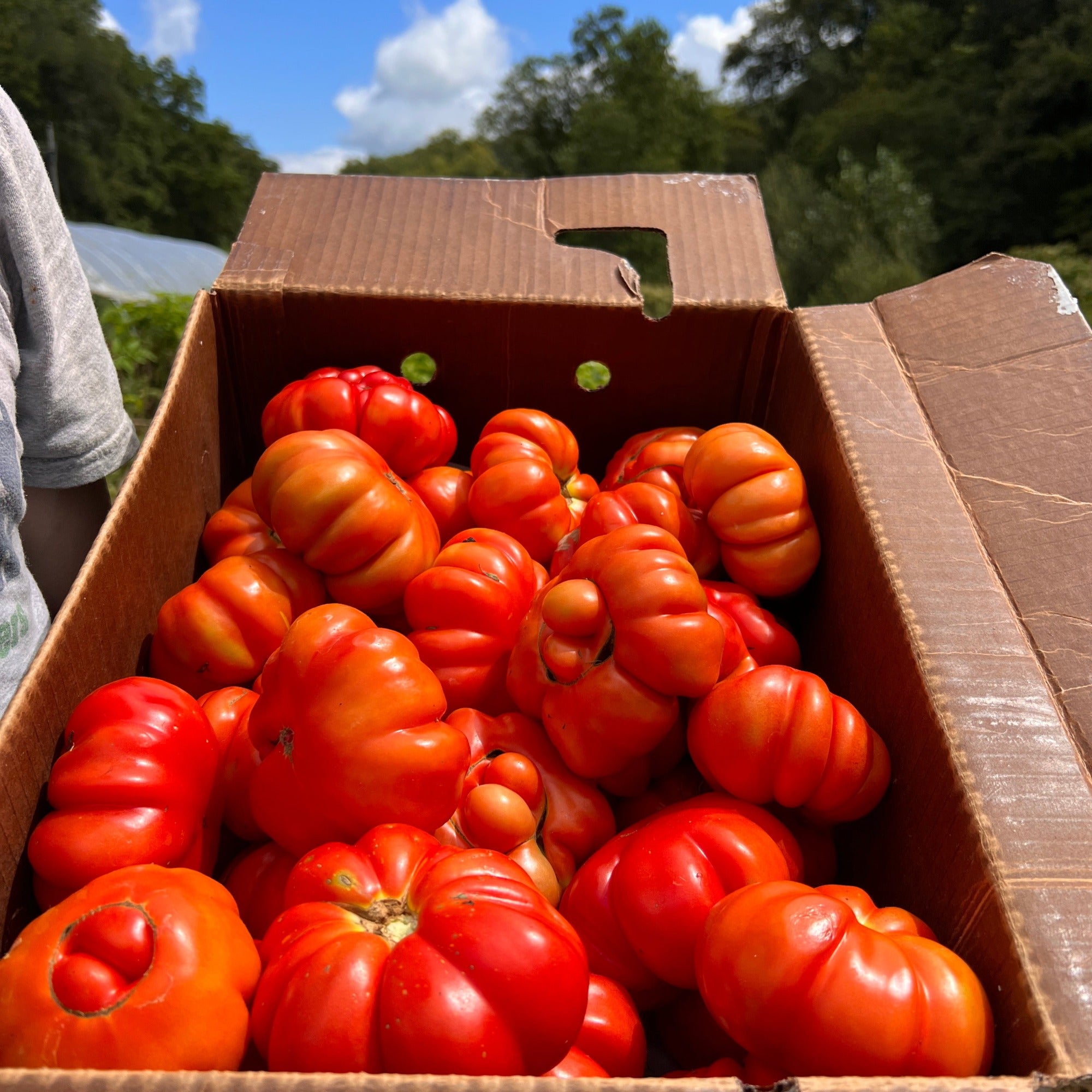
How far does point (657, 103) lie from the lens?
15.6 metres

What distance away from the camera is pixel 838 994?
2.90 feet

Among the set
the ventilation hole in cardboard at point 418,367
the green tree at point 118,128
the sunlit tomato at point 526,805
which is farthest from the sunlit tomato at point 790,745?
the green tree at point 118,128

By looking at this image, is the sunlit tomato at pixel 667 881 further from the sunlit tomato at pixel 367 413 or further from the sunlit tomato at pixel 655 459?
the sunlit tomato at pixel 367 413

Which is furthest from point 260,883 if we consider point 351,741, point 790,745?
point 790,745

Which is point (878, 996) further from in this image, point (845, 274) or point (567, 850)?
point (845, 274)

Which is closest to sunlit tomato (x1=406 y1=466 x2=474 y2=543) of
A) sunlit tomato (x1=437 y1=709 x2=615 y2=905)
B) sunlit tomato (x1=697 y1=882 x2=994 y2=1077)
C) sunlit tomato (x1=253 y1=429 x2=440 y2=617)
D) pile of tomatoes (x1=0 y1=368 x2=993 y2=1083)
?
pile of tomatoes (x1=0 y1=368 x2=993 y2=1083)

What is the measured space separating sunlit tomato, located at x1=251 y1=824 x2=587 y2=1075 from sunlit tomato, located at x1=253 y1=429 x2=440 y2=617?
61cm

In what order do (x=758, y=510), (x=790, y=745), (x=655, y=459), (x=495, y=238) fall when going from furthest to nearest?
1. (x=495, y=238)
2. (x=655, y=459)
3. (x=758, y=510)
4. (x=790, y=745)

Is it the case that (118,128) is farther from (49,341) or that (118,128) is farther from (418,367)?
(49,341)

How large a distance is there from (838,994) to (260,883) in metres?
0.73

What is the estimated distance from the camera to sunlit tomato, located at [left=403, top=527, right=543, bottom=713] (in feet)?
4.77

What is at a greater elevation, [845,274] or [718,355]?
[718,355]

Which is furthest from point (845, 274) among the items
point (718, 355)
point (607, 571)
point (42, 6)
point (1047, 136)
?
point (42, 6)

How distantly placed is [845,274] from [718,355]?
7647mm
